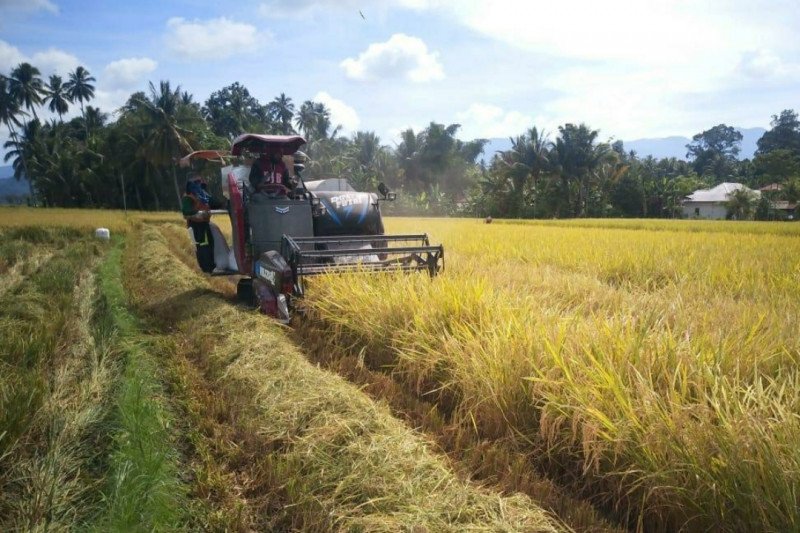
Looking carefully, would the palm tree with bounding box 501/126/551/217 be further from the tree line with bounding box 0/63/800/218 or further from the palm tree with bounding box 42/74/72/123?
the palm tree with bounding box 42/74/72/123

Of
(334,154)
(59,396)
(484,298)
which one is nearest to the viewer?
(59,396)

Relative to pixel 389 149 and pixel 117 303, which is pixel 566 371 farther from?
pixel 389 149

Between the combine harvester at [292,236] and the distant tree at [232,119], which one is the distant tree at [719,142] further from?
the combine harvester at [292,236]

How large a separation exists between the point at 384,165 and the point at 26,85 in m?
41.0

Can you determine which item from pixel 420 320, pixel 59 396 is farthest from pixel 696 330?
pixel 59 396

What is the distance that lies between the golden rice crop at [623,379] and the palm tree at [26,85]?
65096 mm

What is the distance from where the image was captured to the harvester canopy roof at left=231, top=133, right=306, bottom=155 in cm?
659

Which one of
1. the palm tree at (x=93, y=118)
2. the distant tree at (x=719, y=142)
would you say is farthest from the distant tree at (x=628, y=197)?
the palm tree at (x=93, y=118)

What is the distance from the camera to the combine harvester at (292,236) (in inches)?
211

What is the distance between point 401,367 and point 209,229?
4.45 metres

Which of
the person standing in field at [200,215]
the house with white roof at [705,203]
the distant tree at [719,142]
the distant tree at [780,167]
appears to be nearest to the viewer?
the person standing in field at [200,215]

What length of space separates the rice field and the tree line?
102 feet

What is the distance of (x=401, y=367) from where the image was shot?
3805 mm

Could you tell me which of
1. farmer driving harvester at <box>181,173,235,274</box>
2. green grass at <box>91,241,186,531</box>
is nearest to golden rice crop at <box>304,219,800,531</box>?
green grass at <box>91,241,186,531</box>
